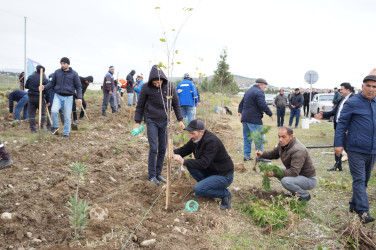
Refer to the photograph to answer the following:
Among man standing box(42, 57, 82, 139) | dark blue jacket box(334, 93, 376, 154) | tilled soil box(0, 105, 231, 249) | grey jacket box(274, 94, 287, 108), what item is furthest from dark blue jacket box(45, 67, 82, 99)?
grey jacket box(274, 94, 287, 108)

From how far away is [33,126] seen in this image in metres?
7.79

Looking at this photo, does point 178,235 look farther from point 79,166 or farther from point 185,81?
point 185,81

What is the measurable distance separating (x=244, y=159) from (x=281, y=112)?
19.7 feet

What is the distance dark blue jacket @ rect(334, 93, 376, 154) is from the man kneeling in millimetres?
486

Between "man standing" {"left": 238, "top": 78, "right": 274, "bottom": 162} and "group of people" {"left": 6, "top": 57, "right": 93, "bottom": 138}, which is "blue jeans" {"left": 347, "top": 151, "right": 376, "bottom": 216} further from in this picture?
"group of people" {"left": 6, "top": 57, "right": 93, "bottom": 138}

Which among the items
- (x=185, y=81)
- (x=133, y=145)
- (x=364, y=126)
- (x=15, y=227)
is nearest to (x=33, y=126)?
(x=133, y=145)

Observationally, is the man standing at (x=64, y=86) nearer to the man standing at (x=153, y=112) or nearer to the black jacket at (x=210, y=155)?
the man standing at (x=153, y=112)

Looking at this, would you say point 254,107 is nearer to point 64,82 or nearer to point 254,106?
point 254,106

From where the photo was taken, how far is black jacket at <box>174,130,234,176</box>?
386 centimetres

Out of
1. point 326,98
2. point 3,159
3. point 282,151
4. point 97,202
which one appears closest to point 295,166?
point 282,151

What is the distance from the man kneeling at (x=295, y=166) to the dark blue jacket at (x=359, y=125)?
1.59 ft

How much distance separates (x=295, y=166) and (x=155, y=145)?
6.84ft

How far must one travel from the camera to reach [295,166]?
3994 mm

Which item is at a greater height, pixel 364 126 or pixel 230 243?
pixel 364 126
